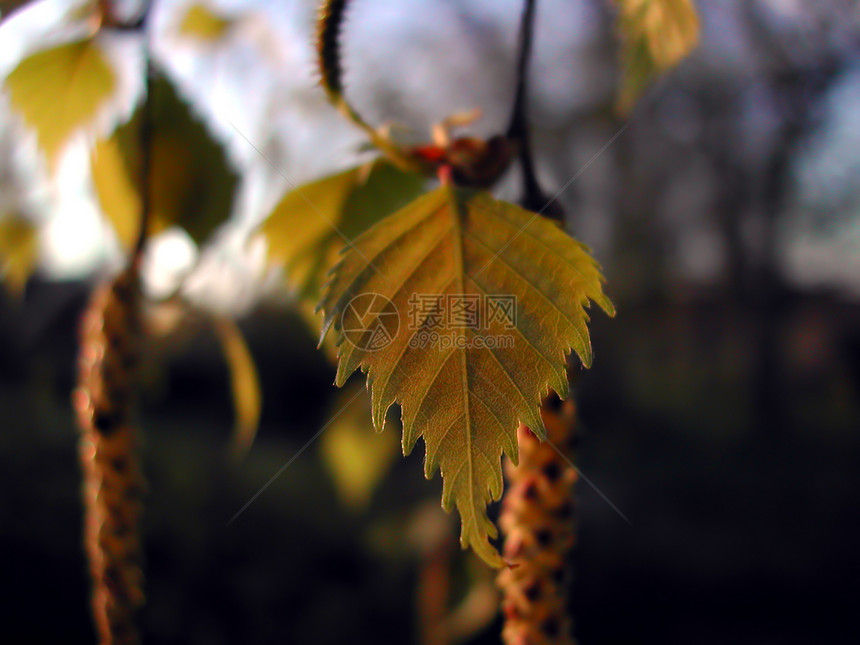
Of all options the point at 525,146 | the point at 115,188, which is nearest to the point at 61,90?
the point at 115,188

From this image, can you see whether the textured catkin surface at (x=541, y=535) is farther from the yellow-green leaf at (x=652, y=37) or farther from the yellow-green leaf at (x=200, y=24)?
the yellow-green leaf at (x=200, y=24)

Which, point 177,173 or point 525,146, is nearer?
point 525,146

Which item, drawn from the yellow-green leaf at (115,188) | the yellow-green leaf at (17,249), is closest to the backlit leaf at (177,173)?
the yellow-green leaf at (115,188)

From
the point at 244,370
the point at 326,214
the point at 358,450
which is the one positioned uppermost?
the point at 326,214

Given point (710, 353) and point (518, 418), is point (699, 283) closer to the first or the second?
point (710, 353)

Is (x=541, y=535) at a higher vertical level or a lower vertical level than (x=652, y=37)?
lower

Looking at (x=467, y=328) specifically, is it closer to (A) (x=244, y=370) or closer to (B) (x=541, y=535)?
(B) (x=541, y=535)

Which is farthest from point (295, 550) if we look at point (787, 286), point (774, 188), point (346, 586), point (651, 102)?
point (787, 286)

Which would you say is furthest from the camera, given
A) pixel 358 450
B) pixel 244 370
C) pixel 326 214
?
pixel 358 450
